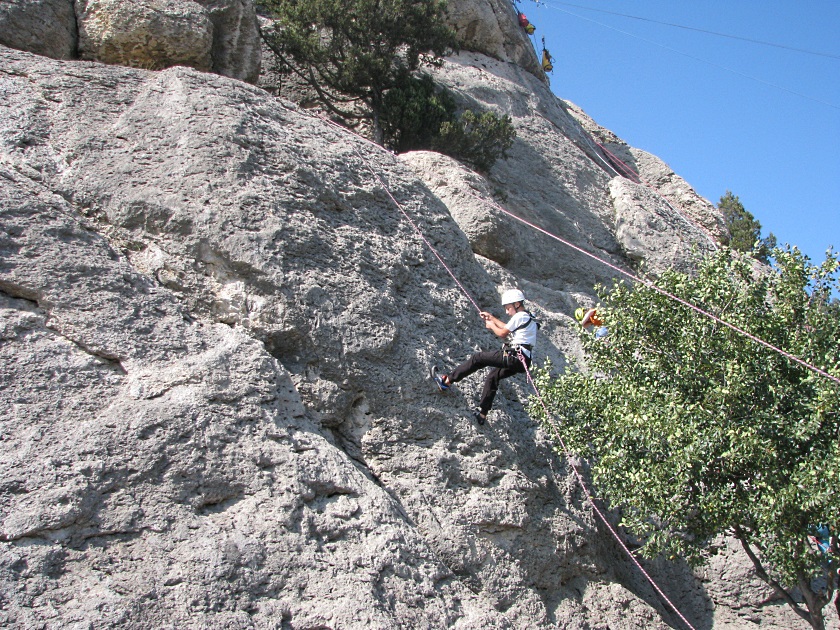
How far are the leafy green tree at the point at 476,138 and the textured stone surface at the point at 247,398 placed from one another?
5.73m

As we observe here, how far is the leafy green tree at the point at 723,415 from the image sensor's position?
8320mm

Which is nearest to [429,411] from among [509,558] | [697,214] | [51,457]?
[509,558]

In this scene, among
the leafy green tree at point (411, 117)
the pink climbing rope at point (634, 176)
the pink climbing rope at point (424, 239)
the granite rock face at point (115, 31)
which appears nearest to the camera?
the pink climbing rope at point (424, 239)

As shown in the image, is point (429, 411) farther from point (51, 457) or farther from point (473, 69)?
point (473, 69)

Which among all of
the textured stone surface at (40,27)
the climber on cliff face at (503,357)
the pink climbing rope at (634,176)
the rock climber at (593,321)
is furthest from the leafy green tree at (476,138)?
the climber on cliff face at (503,357)

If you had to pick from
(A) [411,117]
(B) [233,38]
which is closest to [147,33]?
(B) [233,38]

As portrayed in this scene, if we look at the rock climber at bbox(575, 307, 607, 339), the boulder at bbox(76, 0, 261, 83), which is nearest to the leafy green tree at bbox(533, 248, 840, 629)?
the rock climber at bbox(575, 307, 607, 339)

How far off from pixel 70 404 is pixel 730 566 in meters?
9.71

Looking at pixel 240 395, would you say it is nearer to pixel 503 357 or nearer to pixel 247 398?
pixel 247 398

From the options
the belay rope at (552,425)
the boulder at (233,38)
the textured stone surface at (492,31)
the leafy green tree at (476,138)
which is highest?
the textured stone surface at (492,31)

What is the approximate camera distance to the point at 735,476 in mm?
8750

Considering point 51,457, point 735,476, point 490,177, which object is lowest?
point 51,457

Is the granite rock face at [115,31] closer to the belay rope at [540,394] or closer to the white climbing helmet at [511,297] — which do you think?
the belay rope at [540,394]

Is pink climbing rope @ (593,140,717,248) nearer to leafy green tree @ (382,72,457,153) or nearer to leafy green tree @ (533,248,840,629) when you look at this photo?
leafy green tree @ (382,72,457,153)
